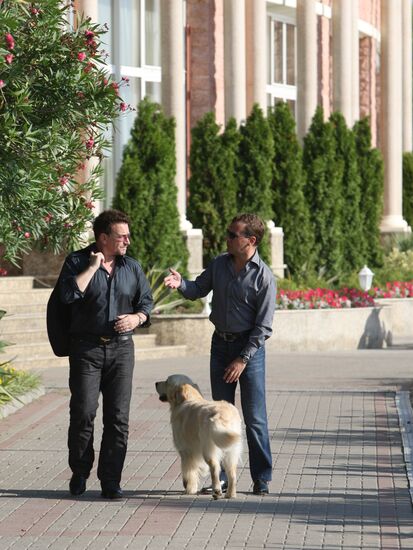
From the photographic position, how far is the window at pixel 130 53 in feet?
79.6

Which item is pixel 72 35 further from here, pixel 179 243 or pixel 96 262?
pixel 179 243

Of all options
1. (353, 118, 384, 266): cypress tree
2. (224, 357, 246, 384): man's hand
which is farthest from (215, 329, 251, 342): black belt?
(353, 118, 384, 266): cypress tree

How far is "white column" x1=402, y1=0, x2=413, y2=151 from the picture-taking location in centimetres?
3781

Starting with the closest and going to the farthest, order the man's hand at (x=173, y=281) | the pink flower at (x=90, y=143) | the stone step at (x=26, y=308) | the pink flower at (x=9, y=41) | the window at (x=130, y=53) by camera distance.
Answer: the man's hand at (x=173, y=281)
the pink flower at (x=9, y=41)
the pink flower at (x=90, y=143)
the stone step at (x=26, y=308)
the window at (x=130, y=53)

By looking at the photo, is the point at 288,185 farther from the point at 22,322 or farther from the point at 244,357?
the point at 244,357

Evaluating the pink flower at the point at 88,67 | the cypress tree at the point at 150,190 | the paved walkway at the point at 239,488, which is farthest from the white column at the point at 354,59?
the pink flower at the point at 88,67

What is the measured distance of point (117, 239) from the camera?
363 inches

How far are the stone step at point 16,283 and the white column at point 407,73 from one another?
19.6 m

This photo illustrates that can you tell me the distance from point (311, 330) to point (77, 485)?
1313 centimetres

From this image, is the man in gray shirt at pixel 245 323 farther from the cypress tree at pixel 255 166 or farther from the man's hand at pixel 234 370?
the cypress tree at pixel 255 166

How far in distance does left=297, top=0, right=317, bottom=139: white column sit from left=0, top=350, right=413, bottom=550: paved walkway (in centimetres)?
1431

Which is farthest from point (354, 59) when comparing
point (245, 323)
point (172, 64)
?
point (245, 323)

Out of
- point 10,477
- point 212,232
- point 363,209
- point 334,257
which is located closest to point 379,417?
point 10,477

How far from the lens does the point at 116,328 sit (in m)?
9.20
